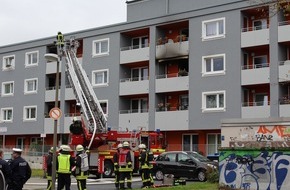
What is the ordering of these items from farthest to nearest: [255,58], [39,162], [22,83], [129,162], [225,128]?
[22,83], [39,162], [255,58], [225,128], [129,162]

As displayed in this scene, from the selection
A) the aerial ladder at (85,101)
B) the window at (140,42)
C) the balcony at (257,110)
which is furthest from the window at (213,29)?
the aerial ladder at (85,101)

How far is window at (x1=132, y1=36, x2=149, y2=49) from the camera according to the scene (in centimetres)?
4441

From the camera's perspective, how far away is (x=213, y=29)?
38.8 meters

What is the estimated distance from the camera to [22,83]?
170 ft

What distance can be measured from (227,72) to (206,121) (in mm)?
3728

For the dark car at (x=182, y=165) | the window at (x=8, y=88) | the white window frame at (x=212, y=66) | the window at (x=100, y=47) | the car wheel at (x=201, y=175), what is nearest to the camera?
the car wheel at (x=201, y=175)

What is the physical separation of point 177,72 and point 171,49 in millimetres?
1938

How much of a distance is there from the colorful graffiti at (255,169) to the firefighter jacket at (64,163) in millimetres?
5229

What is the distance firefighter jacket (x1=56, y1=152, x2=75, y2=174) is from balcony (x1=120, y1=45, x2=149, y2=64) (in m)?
25.9

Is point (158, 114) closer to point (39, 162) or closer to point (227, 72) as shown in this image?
point (227, 72)

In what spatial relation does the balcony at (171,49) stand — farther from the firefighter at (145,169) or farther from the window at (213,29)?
the firefighter at (145,169)

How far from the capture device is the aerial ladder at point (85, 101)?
29.8 meters

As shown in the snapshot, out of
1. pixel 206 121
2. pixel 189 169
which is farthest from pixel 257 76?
pixel 189 169

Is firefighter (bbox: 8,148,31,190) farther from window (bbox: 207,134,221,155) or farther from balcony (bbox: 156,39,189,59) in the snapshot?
balcony (bbox: 156,39,189,59)
